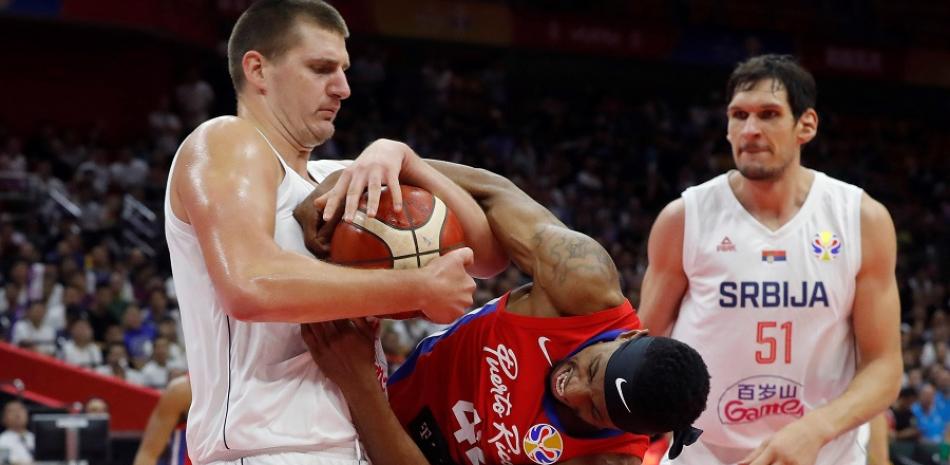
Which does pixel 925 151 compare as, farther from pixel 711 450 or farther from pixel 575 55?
pixel 711 450

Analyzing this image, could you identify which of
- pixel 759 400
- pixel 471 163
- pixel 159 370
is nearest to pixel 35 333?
pixel 159 370

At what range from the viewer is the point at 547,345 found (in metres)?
3.07

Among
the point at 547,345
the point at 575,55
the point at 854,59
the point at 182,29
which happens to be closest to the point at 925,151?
the point at 854,59

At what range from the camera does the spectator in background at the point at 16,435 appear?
8695 mm

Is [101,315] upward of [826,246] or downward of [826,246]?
downward

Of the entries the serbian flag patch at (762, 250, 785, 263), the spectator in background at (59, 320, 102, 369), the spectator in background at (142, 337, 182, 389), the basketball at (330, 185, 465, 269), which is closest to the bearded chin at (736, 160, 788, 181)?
the serbian flag patch at (762, 250, 785, 263)

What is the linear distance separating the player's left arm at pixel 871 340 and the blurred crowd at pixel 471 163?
6889 millimetres

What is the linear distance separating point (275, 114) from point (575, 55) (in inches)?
718

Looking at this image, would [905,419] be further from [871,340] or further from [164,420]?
[871,340]

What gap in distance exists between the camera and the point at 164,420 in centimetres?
648

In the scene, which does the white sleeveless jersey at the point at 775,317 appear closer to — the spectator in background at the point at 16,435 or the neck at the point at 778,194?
the neck at the point at 778,194

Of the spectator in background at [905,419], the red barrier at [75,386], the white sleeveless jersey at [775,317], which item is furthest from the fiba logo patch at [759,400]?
the spectator in background at [905,419]

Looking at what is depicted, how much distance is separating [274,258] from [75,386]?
8.28 meters

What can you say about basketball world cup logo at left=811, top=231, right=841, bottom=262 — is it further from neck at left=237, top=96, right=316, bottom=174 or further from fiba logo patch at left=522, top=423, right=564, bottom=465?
neck at left=237, top=96, right=316, bottom=174
